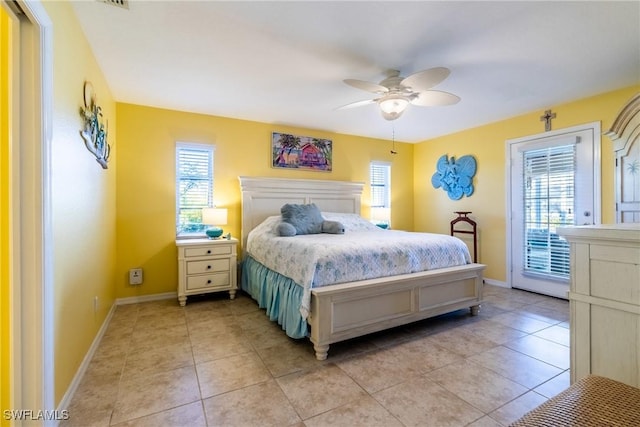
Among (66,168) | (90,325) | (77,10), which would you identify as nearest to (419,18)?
(77,10)

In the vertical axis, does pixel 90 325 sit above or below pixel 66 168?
below

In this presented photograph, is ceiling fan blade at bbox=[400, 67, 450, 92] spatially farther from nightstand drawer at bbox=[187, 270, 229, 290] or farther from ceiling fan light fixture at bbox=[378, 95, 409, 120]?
nightstand drawer at bbox=[187, 270, 229, 290]

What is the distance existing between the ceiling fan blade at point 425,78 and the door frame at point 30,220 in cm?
219

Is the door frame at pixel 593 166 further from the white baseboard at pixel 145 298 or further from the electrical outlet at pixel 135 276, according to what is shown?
the electrical outlet at pixel 135 276

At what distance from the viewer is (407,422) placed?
5.01 ft

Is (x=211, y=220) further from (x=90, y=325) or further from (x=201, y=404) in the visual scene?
(x=201, y=404)

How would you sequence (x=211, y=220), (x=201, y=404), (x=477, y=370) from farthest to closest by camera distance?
(x=211, y=220)
(x=477, y=370)
(x=201, y=404)

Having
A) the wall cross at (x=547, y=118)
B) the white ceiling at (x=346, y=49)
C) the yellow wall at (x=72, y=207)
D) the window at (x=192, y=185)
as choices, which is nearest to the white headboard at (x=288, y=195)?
the window at (x=192, y=185)

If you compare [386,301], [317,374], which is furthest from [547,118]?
[317,374]

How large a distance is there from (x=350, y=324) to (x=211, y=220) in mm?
2222

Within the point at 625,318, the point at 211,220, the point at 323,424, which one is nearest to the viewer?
the point at 625,318

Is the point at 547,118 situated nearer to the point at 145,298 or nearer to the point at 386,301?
the point at 386,301

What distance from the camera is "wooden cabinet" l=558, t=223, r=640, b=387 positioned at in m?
1.06

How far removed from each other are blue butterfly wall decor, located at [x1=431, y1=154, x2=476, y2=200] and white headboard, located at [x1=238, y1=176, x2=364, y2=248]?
1.43 meters
